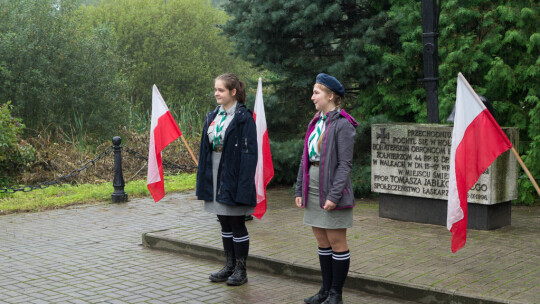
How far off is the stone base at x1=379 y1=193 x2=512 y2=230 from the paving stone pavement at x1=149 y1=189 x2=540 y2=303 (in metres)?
0.13

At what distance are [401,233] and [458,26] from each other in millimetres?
4334

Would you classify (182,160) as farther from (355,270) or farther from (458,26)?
(355,270)

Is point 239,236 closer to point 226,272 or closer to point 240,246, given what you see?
point 240,246

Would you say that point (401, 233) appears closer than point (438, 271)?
No

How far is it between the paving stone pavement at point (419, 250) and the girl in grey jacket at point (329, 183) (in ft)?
2.18

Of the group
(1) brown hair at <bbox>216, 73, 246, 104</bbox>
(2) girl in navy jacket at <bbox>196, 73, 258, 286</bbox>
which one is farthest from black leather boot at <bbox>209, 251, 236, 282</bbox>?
(1) brown hair at <bbox>216, 73, 246, 104</bbox>

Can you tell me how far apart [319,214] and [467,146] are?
4.90 ft

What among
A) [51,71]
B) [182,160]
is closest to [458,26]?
[182,160]

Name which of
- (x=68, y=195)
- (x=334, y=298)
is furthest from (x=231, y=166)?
(x=68, y=195)

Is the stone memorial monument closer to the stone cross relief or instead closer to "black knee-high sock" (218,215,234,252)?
the stone cross relief

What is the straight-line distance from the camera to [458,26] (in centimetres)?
1046

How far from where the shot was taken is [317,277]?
6148 millimetres

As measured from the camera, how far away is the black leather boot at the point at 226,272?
20.4 feet

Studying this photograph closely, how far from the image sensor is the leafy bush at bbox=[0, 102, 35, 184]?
1376 cm
